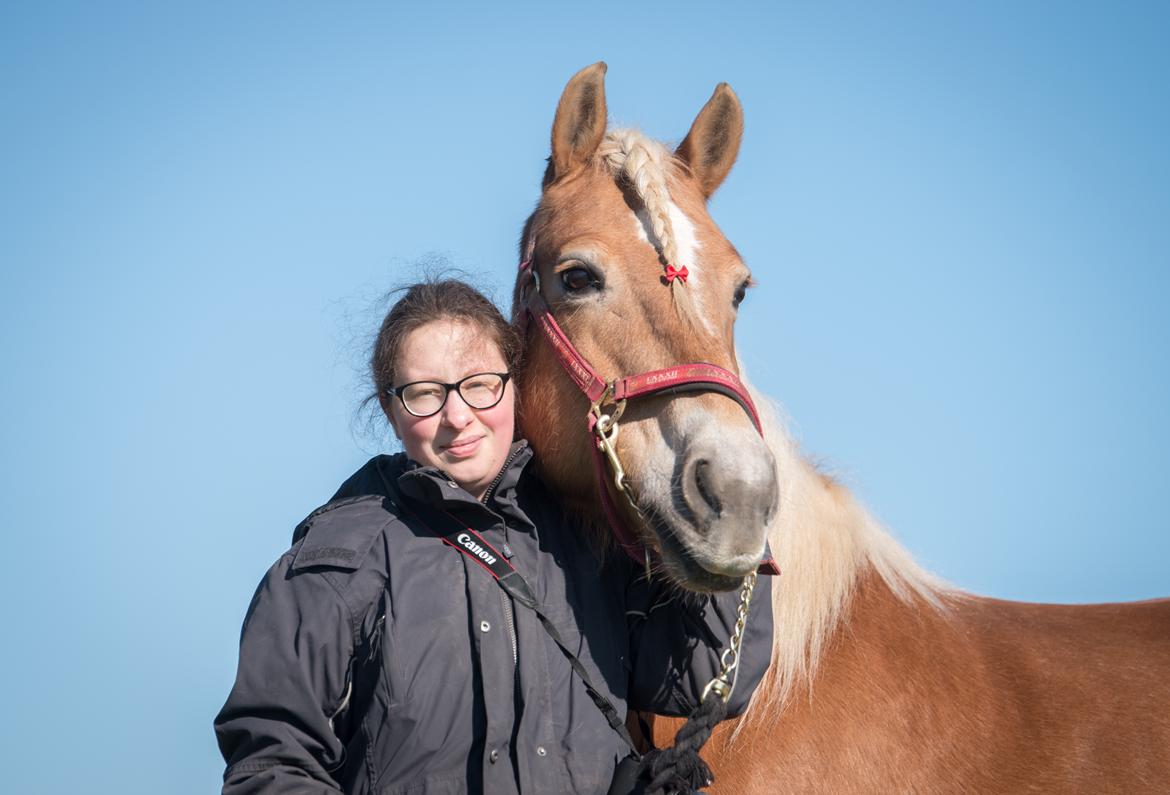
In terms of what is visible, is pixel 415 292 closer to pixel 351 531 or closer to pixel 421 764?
pixel 351 531

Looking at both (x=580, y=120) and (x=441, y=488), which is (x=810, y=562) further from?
(x=580, y=120)

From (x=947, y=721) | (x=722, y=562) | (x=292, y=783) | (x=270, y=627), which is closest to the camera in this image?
(x=292, y=783)

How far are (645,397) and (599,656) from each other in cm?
67

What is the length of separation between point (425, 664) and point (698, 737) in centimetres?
69

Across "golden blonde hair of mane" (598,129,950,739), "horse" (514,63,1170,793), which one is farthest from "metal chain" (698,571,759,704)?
"golden blonde hair of mane" (598,129,950,739)

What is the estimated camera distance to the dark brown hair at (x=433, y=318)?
2.61m

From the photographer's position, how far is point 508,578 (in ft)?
7.57

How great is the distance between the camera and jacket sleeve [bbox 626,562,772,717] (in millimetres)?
2521

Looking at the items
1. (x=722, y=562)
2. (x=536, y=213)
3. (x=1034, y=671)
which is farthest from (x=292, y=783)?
(x=1034, y=671)

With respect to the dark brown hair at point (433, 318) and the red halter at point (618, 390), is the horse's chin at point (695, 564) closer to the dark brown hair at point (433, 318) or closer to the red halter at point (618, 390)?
the red halter at point (618, 390)

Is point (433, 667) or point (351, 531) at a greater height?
point (351, 531)

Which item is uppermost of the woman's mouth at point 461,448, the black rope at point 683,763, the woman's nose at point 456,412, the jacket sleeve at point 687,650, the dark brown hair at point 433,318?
the dark brown hair at point 433,318

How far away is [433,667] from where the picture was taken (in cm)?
215

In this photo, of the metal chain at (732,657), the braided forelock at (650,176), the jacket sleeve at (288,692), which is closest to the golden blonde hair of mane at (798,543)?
the braided forelock at (650,176)
